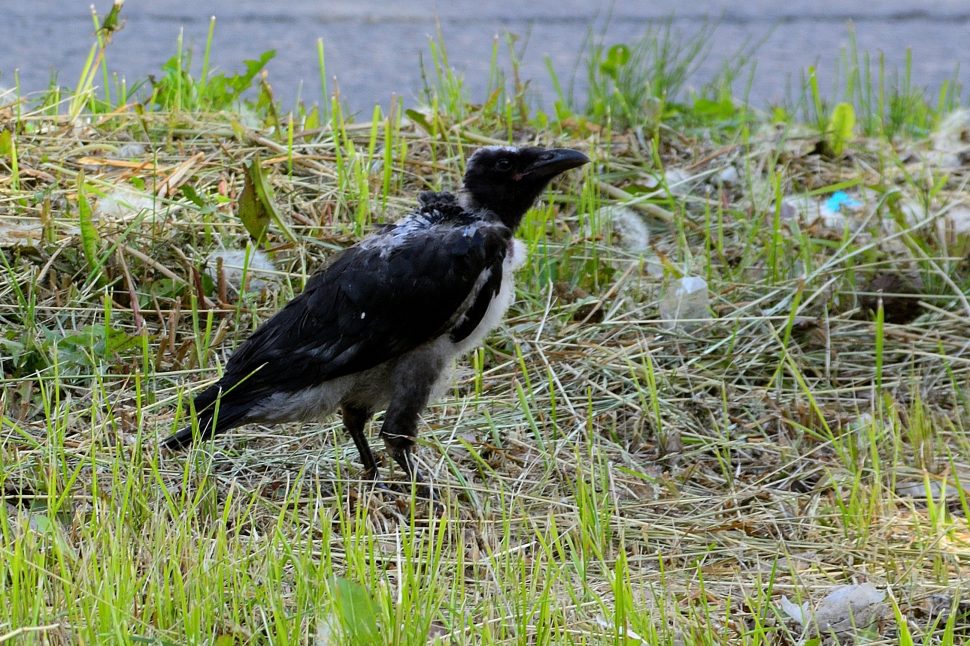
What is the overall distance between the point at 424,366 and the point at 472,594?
975mm

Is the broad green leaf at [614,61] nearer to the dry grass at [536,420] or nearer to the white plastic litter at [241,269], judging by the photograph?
the dry grass at [536,420]

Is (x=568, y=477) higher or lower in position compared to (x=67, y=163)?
lower

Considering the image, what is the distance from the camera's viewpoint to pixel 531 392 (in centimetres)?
417

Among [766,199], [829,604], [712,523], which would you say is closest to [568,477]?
[712,523]

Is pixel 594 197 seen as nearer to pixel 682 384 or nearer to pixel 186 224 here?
pixel 682 384

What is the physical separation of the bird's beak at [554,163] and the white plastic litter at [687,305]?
2.29 ft

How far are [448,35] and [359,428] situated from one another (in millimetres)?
4720

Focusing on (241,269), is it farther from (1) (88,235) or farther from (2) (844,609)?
(2) (844,609)

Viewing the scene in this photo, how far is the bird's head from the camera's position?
4344 mm

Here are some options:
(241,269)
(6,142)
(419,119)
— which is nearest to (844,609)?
(241,269)

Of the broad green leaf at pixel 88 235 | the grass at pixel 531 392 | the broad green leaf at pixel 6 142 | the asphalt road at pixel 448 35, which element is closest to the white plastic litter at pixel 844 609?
the grass at pixel 531 392

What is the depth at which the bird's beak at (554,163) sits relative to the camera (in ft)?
14.3

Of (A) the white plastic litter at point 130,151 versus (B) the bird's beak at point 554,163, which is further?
(A) the white plastic litter at point 130,151

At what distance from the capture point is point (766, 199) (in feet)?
18.0
